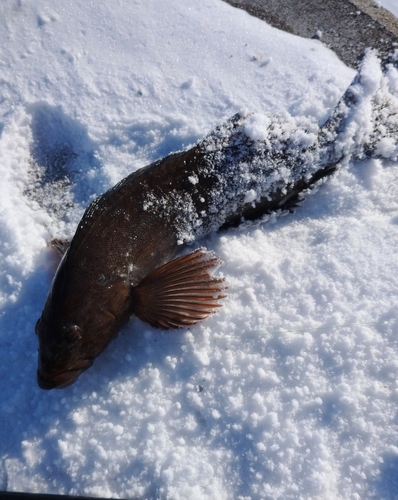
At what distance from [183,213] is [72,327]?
43.0 inches

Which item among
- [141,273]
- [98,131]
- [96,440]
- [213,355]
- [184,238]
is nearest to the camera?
[96,440]

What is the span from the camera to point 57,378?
103 inches

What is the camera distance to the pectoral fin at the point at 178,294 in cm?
288

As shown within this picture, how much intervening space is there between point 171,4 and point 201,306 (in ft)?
10.5

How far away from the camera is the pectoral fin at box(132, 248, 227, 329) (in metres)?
2.88

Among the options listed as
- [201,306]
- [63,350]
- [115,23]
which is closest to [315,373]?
[201,306]

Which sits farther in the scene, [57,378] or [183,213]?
[183,213]

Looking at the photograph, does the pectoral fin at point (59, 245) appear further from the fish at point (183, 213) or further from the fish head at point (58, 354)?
the fish head at point (58, 354)

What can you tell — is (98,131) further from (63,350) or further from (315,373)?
(315,373)

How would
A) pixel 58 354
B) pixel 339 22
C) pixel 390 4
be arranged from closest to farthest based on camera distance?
1. pixel 58 354
2. pixel 339 22
3. pixel 390 4

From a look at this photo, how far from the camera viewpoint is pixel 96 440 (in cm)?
258

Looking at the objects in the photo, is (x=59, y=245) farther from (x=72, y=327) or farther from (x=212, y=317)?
(x=212, y=317)

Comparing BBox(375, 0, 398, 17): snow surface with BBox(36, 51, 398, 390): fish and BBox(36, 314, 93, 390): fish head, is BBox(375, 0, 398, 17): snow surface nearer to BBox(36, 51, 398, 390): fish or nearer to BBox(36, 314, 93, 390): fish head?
BBox(36, 51, 398, 390): fish

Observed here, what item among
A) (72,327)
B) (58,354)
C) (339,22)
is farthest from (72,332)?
(339,22)
